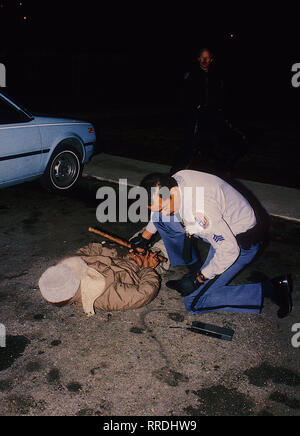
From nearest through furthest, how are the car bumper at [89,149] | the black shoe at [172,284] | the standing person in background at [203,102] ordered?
the black shoe at [172,284]
the standing person in background at [203,102]
the car bumper at [89,149]

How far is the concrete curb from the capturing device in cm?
537

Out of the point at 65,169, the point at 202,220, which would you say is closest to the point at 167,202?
the point at 202,220

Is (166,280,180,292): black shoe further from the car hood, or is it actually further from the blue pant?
the car hood

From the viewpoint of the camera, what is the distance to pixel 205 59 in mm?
5445

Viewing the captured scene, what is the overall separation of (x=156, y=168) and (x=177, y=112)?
887cm

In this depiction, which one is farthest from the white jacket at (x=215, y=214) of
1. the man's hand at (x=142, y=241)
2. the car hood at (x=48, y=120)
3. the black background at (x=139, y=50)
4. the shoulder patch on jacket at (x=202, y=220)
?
the black background at (x=139, y=50)

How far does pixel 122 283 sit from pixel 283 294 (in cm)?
142

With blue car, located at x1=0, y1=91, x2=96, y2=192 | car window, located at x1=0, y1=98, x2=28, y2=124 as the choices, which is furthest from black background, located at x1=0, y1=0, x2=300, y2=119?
car window, located at x1=0, y1=98, x2=28, y2=124

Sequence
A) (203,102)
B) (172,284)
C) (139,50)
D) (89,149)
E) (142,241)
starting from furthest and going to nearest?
(139,50) → (89,149) → (203,102) → (142,241) → (172,284)

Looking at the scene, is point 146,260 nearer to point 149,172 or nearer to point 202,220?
Result: point 202,220

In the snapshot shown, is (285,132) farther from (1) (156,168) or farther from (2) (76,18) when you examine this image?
(2) (76,18)

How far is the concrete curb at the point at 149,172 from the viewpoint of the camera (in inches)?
211

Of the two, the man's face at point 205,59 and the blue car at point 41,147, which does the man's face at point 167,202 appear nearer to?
the blue car at point 41,147

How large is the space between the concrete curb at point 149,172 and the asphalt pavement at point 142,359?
1.76m
